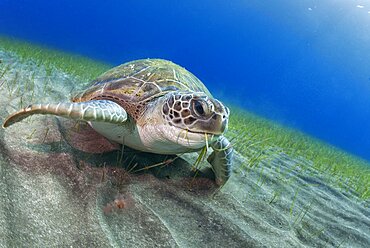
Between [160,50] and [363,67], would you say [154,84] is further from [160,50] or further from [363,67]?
[363,67]

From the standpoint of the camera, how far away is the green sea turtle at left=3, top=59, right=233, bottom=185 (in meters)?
1.87

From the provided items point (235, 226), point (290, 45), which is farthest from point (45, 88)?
point (290, 45)

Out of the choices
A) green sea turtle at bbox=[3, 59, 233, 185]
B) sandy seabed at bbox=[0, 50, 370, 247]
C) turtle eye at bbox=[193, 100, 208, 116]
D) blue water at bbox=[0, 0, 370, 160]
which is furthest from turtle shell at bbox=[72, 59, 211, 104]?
blue water at bbox=[0, 0, 370, 160]

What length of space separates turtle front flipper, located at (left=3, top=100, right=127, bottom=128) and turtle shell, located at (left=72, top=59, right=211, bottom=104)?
375 millimetres

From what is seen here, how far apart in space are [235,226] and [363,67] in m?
65.9

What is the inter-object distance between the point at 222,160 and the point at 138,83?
2.94 feet

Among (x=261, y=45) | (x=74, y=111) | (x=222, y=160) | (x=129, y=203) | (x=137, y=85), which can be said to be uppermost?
(x=261, y=45)

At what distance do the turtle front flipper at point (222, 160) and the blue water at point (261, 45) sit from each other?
31.1 m

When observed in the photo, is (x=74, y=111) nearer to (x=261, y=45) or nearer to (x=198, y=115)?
(x=198, y=115)

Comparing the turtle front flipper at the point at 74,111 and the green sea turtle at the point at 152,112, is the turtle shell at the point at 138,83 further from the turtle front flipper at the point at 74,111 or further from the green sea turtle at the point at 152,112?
the turtle front flipper at the point at 74,111

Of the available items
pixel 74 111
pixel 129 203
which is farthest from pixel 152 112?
pixel 129 203

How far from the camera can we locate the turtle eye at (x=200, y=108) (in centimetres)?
187

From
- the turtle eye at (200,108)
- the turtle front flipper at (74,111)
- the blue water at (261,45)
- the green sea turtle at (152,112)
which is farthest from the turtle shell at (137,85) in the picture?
the blue water at (261,45)

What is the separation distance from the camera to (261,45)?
63031 mm
